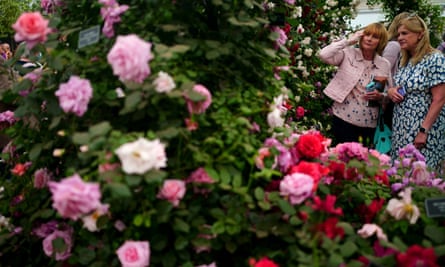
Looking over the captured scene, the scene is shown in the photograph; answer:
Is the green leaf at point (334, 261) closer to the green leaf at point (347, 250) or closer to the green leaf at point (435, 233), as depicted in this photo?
the green leaf at point (347, 250)

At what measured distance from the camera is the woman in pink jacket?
3.34m

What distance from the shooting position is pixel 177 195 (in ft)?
4.33

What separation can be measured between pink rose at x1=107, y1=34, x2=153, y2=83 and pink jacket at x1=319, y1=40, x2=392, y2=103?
7.83 ft

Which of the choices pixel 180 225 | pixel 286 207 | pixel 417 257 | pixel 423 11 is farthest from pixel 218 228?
pixel 423 11

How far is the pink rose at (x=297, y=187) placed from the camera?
1.41 meters

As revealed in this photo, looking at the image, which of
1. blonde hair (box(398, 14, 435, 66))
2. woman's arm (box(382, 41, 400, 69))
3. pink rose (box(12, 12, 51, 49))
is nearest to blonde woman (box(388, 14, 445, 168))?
blonde hair (box(398, 14, 435, 66))

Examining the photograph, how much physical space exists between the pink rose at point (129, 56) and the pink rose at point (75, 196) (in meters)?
0.33

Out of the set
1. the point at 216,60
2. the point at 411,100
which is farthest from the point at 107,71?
the point at 411,100

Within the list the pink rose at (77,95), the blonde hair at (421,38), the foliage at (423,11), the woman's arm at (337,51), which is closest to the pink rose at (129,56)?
the pink rose at (77,95)

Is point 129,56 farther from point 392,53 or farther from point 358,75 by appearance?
point 392,53

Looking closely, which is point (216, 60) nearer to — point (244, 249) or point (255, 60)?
point (255, 60)

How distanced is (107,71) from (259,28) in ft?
2.08

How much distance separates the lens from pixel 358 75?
131 inches

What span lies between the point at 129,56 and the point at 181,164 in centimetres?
39
